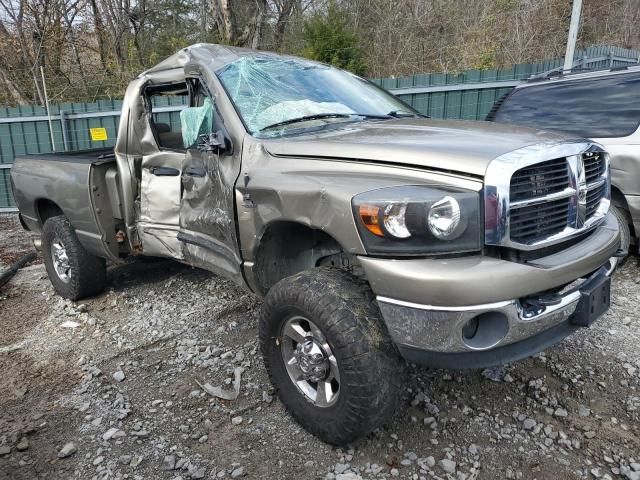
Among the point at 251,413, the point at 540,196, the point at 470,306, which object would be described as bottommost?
the point at 251,413

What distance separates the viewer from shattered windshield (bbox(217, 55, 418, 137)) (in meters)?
3.00

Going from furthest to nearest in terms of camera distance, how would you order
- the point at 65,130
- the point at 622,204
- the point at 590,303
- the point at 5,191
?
the point at 5,191
the point at 65,130
the point at 622,204
the point at 590,303

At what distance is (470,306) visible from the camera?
6.49 ft

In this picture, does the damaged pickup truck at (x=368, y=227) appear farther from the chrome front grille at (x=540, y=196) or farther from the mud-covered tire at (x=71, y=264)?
the mud-covered tire at (x=71, y=264)

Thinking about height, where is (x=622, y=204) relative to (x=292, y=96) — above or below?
below

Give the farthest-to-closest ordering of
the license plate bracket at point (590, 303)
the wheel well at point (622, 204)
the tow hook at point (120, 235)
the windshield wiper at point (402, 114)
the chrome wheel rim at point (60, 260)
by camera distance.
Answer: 1. the chrome wheel rim at point (60, 260)
2. the wheel well at point (622, 204)
3. the tow hook at point (120, 235)
4. the windshield wiper at point (402, 114)
5. the license plate bracket at point (590, 303)

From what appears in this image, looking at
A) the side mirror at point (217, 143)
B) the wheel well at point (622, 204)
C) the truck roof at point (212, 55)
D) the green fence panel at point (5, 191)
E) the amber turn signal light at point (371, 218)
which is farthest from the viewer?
the green fence panel at point (5, 191)

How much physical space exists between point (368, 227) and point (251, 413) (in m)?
1.45

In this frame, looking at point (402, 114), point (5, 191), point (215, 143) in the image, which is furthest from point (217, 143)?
point (5, 191)

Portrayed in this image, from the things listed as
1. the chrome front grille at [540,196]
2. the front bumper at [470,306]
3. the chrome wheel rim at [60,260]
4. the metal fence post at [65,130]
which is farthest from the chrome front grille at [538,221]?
the metal fence post at [65,130]

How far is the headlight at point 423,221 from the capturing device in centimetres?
203

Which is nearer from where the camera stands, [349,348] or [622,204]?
[349,348]

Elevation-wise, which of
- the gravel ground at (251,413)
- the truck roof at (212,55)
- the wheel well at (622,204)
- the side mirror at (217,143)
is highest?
the truck roof at (212,55)

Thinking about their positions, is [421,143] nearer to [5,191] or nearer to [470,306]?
[470,306]
